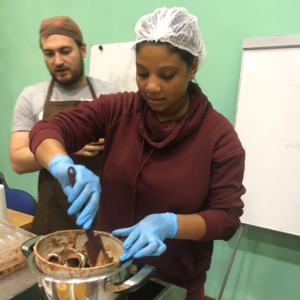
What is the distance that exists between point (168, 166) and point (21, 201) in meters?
Answer: 1.23

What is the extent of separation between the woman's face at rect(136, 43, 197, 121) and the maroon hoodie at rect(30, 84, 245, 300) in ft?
0.29

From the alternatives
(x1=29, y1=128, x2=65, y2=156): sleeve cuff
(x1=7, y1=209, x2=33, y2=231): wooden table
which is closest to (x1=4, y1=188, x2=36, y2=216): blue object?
(x1=7, y1=209, x2=33, y2=231): wooden table

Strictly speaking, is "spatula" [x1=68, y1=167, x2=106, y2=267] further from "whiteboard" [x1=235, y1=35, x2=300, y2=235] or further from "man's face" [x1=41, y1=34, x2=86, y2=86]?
"whiteboard" [x1=235, y1=35, x2=300, y2=235]

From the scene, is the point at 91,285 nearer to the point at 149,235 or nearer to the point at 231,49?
the point at 149,235

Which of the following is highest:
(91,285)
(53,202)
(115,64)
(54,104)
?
(115,64)

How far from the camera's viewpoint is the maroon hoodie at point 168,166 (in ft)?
2.76

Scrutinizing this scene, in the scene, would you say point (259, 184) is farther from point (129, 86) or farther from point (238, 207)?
point (129, 86)

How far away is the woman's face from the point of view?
0.77 m

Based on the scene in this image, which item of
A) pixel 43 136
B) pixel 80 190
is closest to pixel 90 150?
pixel 43 136

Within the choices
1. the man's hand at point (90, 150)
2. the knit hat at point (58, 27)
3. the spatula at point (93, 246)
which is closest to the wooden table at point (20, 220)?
the man's hand at point (90, 150)

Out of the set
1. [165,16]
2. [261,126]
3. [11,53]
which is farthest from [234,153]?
[11,53]

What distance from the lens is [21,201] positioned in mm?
1684

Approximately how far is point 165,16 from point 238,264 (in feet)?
5.12

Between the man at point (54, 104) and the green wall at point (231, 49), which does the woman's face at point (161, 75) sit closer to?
the man at point (54, 104)
